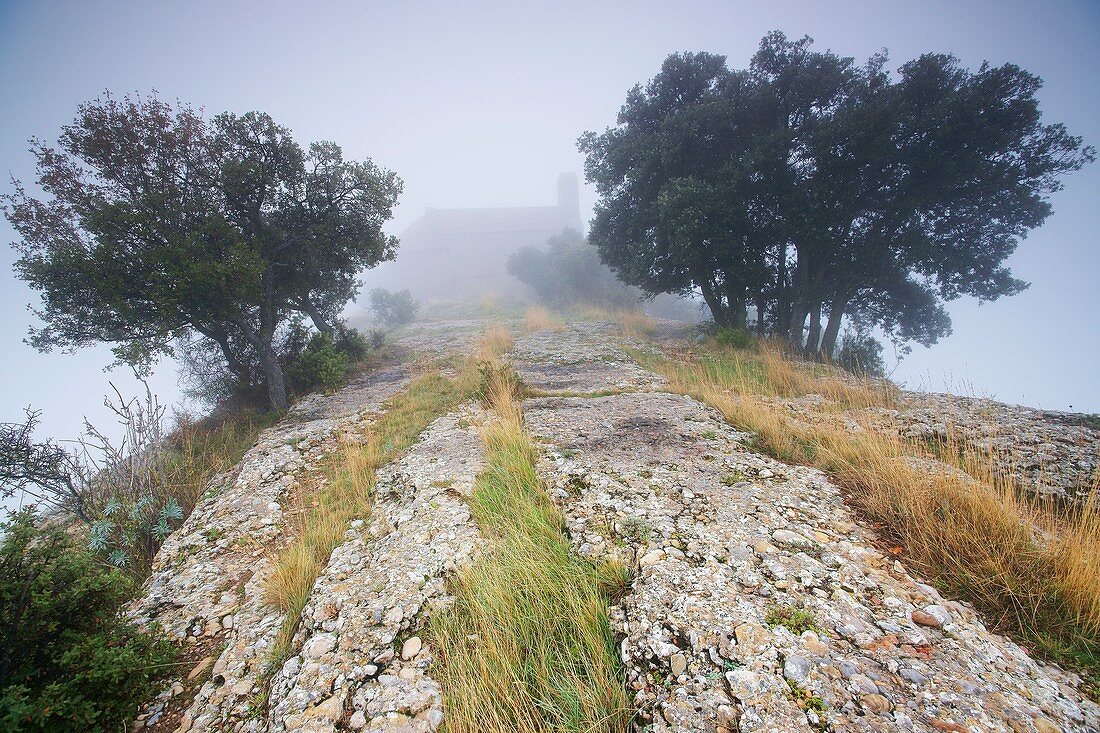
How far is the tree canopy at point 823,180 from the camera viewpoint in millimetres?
11391

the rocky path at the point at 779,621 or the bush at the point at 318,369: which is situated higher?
the bush at the point at 318,369

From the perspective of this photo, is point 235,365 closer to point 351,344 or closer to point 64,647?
point 351,344

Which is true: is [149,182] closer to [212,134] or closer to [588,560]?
[212,134]

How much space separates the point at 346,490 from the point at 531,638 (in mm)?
4107

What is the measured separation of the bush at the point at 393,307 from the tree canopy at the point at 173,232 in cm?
2164

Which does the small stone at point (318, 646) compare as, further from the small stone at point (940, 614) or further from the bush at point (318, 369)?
the bush at point (318, 369)

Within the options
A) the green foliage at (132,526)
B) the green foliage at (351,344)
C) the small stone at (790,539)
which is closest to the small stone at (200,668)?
the green foliage at (132,526)

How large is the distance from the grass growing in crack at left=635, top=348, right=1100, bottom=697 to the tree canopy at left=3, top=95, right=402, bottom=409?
11.6 m

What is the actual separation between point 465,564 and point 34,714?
2.56 m

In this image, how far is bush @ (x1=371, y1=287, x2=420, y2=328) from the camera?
32656 mm

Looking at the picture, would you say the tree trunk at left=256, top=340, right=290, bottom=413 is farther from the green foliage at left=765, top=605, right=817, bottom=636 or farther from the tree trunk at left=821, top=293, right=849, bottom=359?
the tree trunk at left=821, top=293, right=849, bottom=359

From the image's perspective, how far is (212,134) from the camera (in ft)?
31.6

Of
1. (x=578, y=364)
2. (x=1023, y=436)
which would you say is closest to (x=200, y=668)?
(x=578, y=364)

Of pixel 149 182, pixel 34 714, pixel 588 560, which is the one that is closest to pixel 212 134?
pixel 149 182
